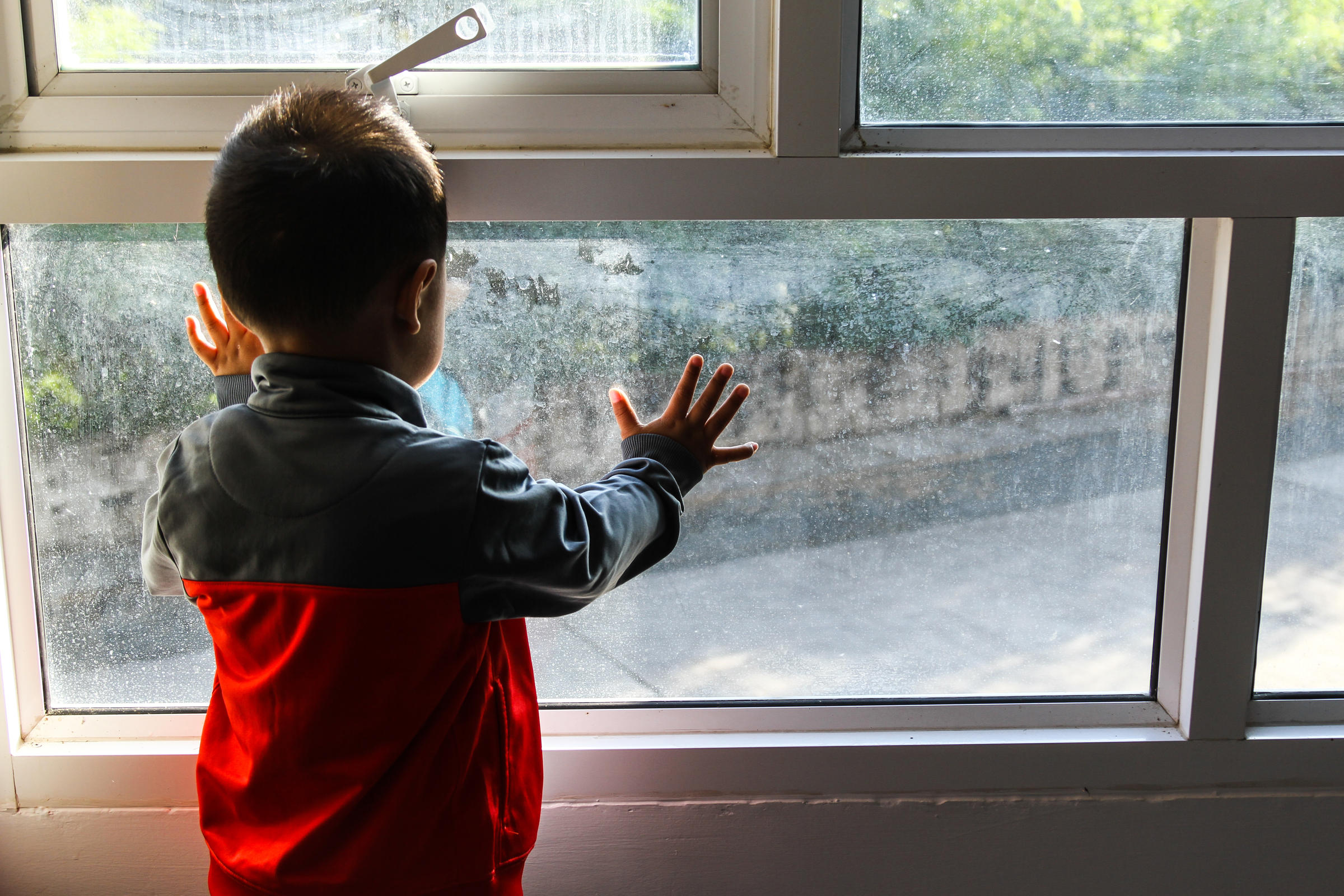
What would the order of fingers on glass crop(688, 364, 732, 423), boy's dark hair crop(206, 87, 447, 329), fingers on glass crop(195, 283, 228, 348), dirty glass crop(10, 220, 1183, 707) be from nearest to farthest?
boy's dark hair crop(206, 87, 447, 329) < fingers on glass crop(688, 364, 732, 423) < fingers on glass crop(195, 283, 228, 348) < dirty glass crop(10, 220, 1183, 707)

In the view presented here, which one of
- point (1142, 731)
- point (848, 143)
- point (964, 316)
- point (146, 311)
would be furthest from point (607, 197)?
point (1142, 731)

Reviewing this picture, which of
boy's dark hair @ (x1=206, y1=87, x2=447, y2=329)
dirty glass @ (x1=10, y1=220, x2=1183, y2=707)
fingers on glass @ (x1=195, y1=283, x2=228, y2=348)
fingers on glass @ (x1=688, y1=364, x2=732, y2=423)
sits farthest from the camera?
dirty glass @ (x1=10, y1=220, x2=1183, y2=707)

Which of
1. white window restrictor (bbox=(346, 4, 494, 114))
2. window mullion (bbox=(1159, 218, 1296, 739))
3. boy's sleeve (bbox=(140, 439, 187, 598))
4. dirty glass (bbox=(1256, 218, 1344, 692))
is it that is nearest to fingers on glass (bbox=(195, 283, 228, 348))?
boy's sleeve (bbox=(140, 439, 187, 598))

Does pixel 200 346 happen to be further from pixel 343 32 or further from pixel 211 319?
pixel 343 32

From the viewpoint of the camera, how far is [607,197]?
36.3 inches

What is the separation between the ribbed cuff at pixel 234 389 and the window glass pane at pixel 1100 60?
0.67 meters

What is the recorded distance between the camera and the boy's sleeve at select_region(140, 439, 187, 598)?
0.78m

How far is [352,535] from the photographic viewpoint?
2.24ft

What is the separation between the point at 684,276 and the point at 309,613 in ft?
1.72

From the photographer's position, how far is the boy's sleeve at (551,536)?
0.70m

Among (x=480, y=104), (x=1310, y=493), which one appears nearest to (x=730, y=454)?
(x=480, y=104)

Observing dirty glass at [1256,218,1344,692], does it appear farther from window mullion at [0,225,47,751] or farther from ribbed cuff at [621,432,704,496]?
window mullion at [0,225,47,751]

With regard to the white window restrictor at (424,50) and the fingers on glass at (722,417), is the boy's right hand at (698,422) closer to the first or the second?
the fingers on glass at (722,417)

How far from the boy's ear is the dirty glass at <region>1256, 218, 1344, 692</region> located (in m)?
0.91
